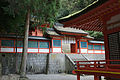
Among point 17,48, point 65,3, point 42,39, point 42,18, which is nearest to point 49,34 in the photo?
point 42,39

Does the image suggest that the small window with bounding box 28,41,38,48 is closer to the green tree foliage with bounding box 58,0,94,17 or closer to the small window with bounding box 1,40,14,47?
the small window with bounding box 1,40,14,47

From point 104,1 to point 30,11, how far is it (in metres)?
8.35

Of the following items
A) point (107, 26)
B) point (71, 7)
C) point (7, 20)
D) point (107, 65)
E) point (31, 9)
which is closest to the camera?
point (107, 65)

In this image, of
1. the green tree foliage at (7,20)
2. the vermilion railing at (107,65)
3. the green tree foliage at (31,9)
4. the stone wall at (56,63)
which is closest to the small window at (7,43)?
the green tree foliage at (7,20)

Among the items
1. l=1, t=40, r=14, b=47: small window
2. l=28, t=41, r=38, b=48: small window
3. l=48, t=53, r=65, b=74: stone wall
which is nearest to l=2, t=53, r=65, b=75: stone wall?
l=48, t=53, r=65, b=74: stone wall

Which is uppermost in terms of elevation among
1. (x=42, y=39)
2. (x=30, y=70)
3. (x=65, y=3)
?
(x=65, y=3)

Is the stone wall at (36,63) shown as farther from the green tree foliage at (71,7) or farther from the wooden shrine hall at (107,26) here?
the green tree foliage at (71,7)

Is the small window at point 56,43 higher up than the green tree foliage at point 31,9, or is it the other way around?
the green tree foliage at point 31,9

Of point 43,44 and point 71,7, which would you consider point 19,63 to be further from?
point 71,7

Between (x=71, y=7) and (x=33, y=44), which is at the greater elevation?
(x=71, y=7)

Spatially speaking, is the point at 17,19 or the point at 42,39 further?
the point at 42,39

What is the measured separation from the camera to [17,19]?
13.3m

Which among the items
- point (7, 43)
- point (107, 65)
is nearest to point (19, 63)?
point (7, 43)

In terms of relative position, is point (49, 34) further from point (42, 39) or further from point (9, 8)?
point (9, 8)
